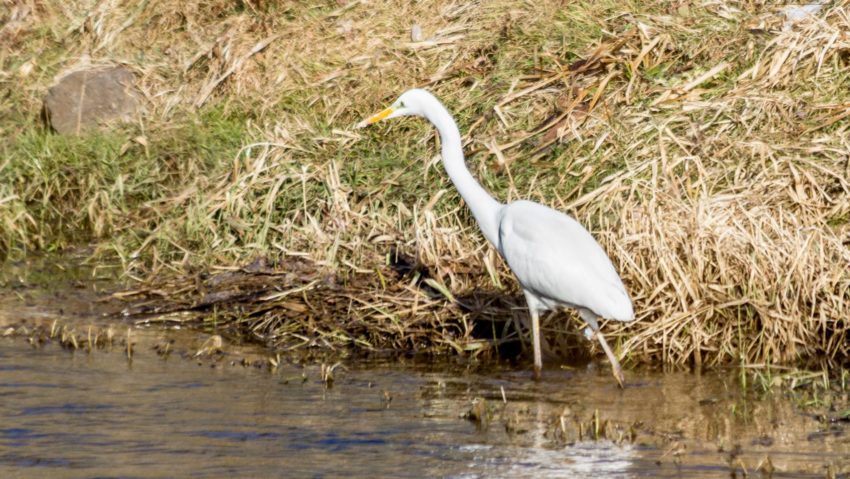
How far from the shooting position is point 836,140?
795cm

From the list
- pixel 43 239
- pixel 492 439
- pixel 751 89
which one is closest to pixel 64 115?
pixel 43 239

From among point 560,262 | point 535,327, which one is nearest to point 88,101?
point 535,327

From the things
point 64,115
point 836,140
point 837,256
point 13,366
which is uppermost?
point 64,115

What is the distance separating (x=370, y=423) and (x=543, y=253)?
4.18 ft

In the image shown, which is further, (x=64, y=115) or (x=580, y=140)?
(x=64, y=115)

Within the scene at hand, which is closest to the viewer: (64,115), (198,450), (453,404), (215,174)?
(198,450)

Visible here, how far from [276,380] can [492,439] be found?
61.0 inches

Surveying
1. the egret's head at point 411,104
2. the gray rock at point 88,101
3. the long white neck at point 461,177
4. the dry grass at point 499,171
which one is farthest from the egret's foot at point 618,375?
the gray rock at point 88,101

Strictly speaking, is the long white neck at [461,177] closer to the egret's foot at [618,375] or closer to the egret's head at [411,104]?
the egret's head at [411,104]

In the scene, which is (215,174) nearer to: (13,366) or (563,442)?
(13,366)

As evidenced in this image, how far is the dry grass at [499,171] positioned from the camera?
7.07m

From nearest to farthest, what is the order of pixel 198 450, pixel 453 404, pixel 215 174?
1. pixel 198 450
2. pixel 453 404
3. pixel 215 174

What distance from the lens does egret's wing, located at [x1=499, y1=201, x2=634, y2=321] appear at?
20.7ft

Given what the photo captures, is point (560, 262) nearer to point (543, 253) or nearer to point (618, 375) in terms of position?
point (543, 253)
